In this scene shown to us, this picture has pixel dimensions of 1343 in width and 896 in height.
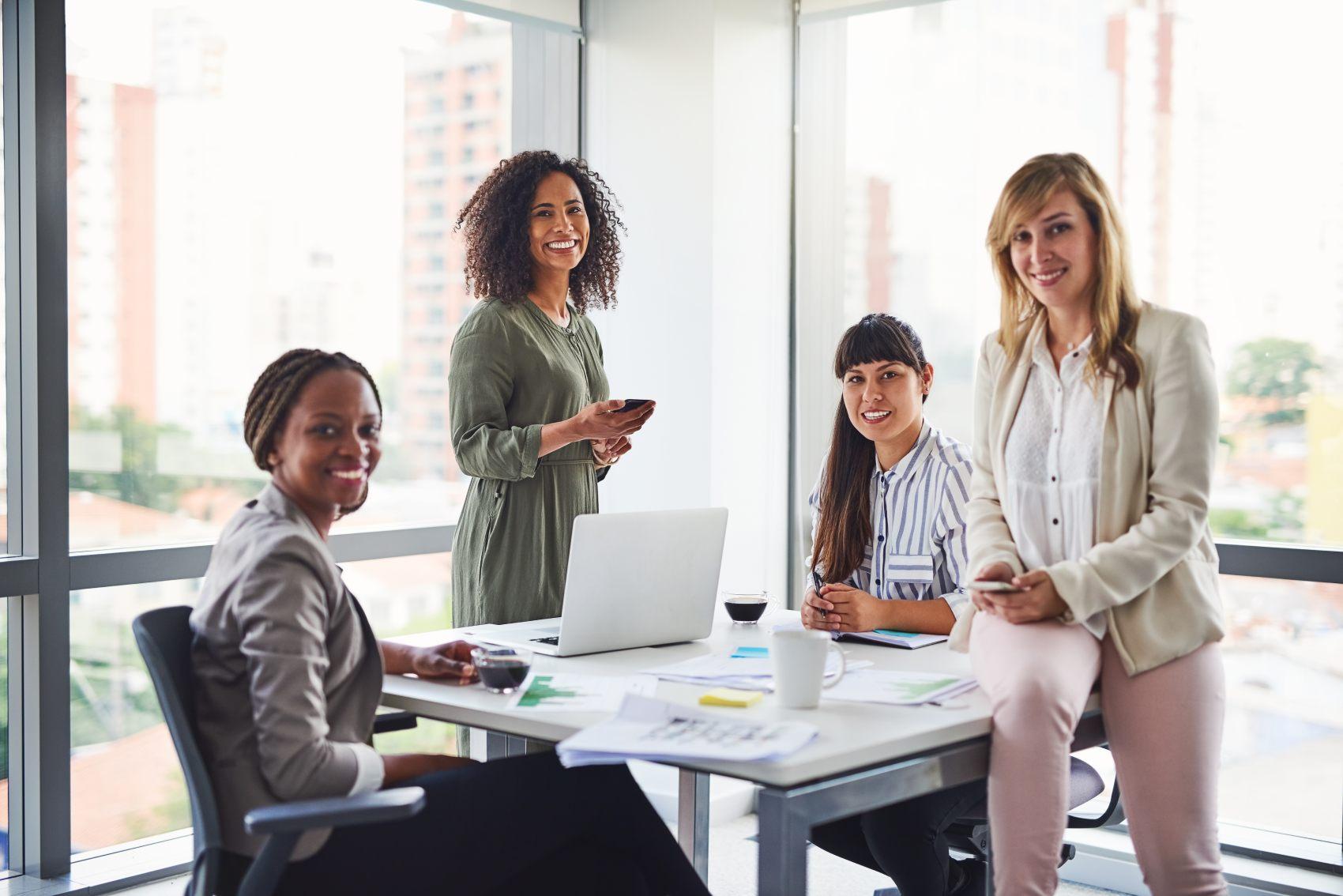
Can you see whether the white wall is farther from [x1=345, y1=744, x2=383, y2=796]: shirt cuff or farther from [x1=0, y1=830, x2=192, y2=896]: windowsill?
[x1=345, y1=744, x2=383, y2=796]: shirt cuff

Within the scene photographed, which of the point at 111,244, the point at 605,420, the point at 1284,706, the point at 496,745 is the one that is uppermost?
the point at 111,244

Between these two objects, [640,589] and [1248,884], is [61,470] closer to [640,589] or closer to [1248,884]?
[640,589]

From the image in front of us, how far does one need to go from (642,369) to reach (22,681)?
1.96 m

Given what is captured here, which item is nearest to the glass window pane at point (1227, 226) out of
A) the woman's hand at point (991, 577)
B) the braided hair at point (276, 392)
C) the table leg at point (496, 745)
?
the woman's hand at point (991, 577)

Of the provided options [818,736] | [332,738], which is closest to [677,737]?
[818,736]

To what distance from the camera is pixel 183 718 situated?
1620 mm

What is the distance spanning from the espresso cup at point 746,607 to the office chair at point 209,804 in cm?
97

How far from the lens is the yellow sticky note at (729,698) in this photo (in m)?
1.83

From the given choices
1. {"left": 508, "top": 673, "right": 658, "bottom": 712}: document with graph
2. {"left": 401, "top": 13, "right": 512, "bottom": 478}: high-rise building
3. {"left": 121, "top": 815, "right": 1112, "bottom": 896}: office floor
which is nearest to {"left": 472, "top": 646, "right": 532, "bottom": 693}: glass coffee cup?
{"left": 508, "top": 673, "right": 658, "bottom": 712}: document with graph

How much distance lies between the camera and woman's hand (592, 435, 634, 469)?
2965 millimetres

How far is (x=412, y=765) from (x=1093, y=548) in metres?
1.07

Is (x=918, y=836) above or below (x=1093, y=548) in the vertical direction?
below

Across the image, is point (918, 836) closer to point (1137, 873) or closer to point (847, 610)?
point (847, 610)

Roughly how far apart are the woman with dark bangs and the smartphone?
391 millimetres
